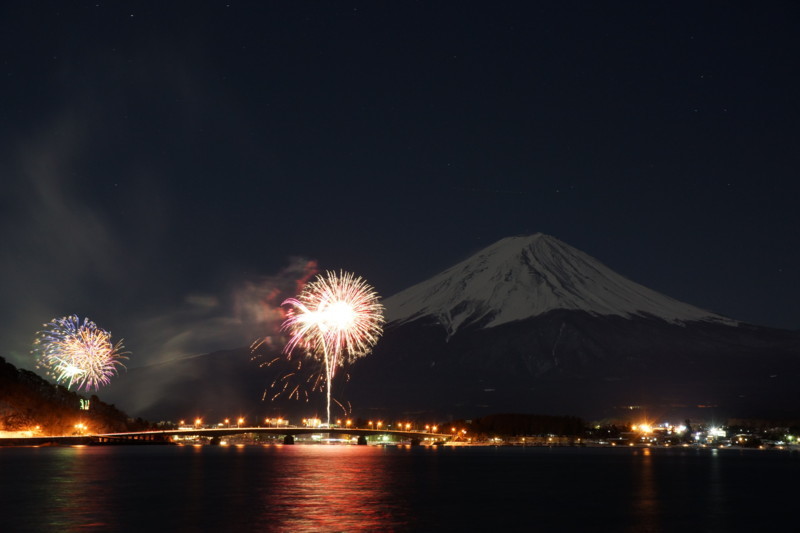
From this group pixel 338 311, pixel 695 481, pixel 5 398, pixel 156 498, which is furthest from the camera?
pixel 5 398

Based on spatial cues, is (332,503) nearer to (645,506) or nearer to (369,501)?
(369,501)

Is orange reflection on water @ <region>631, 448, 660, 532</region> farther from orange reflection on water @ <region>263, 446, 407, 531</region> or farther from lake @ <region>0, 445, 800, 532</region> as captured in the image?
orange reflection on water @ <region>263, 446, 407, 531</region>

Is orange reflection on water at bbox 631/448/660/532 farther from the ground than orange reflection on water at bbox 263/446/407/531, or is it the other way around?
orange reflection on water at bbox 263/446/407/531

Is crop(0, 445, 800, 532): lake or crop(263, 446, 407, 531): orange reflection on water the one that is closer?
crop(263, 446, 407, 531): orange reflection on water

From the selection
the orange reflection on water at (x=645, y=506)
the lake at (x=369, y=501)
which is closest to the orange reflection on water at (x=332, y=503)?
the lake at (x=369, y=501)

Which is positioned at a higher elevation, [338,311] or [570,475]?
[338,311]

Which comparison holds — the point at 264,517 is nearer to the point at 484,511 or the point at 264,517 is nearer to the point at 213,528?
the point at 213,528

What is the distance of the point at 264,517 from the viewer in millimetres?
62625

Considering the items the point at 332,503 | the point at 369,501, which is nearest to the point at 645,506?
the point at 369,501

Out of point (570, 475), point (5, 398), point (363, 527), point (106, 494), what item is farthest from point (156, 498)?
point (5, 398)

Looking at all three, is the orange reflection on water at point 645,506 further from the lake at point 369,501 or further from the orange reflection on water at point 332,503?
the orange reflection on water at point 332,503

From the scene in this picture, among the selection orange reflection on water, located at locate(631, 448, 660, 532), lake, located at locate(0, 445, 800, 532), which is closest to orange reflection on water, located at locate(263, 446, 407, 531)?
lake, located at locate(0, 445, 800, 532)

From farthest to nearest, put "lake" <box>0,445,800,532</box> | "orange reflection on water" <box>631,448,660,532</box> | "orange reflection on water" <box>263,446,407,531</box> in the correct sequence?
"orange reflection on water" <box>631,448,660,532</box>
"lake" <box>0,445,800,532</box>
"orange reflection on water" <box>263,446,407,531</box>

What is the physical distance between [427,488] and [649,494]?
856 inches
